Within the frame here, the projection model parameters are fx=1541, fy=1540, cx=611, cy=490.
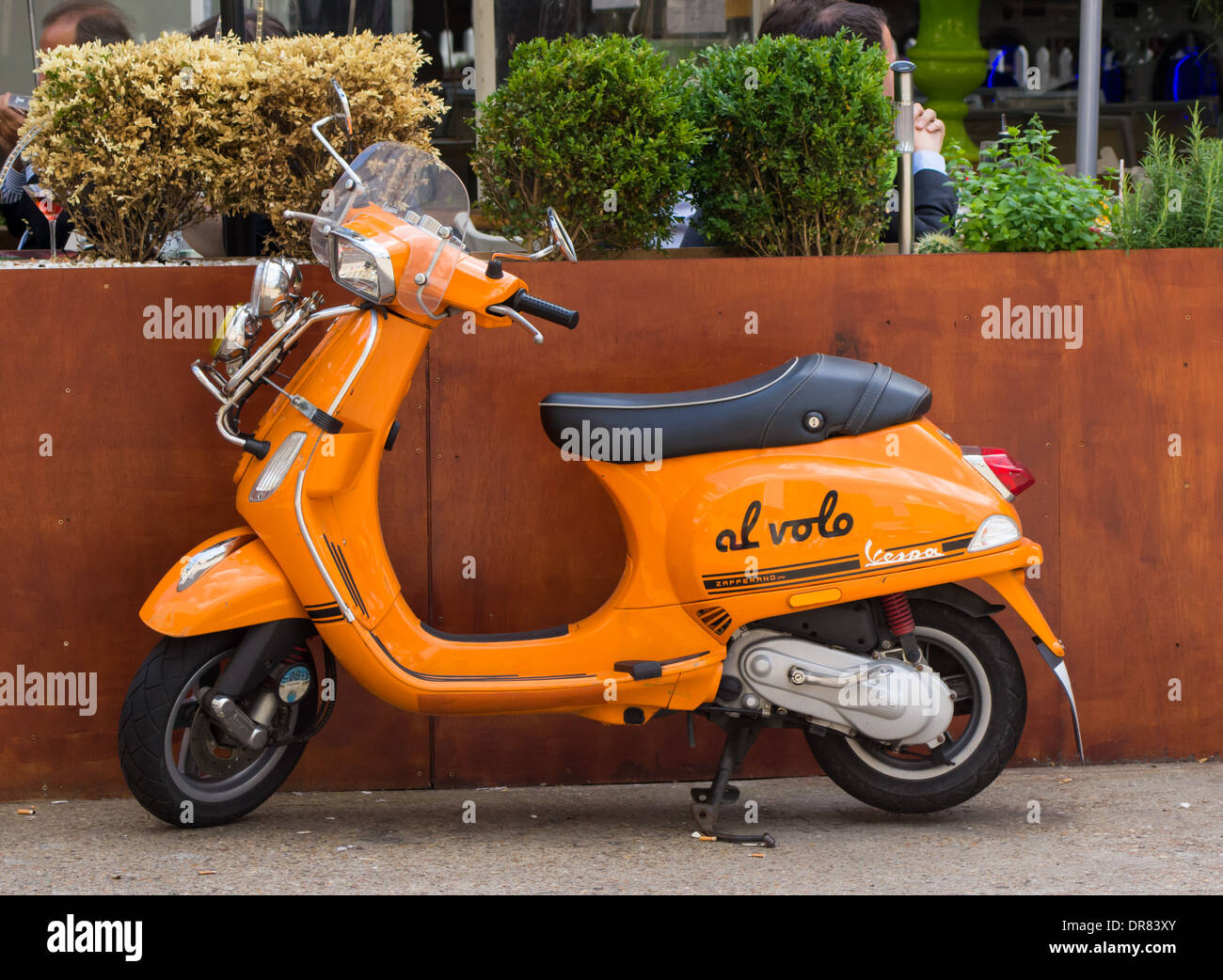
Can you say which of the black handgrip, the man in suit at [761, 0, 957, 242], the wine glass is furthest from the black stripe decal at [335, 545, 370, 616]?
the man in suit at [761, 0, 957, 242]

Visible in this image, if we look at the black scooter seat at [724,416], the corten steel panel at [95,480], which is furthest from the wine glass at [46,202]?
the black scooter seat at [724,416]

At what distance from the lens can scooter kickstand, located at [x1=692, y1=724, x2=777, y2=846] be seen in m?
4.28

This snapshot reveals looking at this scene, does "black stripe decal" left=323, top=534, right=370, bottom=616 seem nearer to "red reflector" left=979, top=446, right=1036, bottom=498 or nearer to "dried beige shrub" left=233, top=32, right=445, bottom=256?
"dried beige shrub" left=233, top=32, right=445, bottom=256

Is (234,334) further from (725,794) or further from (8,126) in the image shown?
(8,126)

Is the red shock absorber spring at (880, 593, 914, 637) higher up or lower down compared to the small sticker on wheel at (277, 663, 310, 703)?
higher up

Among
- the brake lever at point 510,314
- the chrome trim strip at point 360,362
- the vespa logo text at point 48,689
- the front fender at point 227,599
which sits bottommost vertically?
the vespa logo text at point 48,689

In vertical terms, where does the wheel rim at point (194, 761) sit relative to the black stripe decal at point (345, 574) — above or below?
below

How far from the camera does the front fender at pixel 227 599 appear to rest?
13.4ft

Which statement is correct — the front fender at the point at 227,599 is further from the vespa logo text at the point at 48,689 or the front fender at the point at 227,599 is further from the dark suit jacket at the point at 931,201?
the dark suit jacket at the point at 931,201

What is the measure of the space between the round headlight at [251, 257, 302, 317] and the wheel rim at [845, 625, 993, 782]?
1966 mm

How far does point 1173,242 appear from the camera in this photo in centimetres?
510

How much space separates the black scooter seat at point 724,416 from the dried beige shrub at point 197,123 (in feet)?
4.39

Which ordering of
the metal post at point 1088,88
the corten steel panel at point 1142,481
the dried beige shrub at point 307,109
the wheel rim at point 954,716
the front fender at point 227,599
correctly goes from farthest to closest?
the metal post at point 1088,88, the corten steel panel at point 1142,481, the dried beige shrub at point 307,109, the wheel rim at point 954,716, the front fender at point 227,599

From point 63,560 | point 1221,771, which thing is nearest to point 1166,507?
point 1221,771
